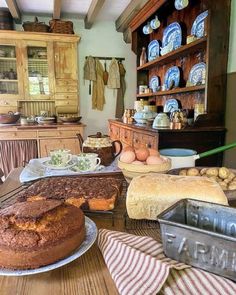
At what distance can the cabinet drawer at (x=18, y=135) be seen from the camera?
2984mm

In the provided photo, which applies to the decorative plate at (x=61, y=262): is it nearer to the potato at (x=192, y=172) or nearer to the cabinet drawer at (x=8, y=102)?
the potato at (x=192, y=172)

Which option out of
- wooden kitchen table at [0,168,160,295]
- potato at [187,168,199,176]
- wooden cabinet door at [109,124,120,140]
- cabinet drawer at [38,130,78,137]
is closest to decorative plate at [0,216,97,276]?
wooden kitchen table at [0,168,160,295]

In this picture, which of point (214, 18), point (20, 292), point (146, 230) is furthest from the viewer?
point (214, 18)

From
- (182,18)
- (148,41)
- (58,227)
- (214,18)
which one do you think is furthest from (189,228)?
(148,41)

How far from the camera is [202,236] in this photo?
43 centimetres

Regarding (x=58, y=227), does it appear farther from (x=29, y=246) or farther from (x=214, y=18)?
(x=214, y=18)

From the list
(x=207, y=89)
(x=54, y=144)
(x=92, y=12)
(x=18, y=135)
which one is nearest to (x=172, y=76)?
(x=207, y=89)

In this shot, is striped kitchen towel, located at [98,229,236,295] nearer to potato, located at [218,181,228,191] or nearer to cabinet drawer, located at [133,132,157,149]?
potato, located at [218,181,228,191]

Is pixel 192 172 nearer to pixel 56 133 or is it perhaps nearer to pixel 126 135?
pixel 126 135

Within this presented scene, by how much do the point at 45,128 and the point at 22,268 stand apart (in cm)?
278

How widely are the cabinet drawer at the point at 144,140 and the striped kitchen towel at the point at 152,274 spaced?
54.4 inches

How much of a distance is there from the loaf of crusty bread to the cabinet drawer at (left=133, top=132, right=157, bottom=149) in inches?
47.8

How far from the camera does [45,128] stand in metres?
3.09

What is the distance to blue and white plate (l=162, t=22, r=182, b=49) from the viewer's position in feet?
7.87
